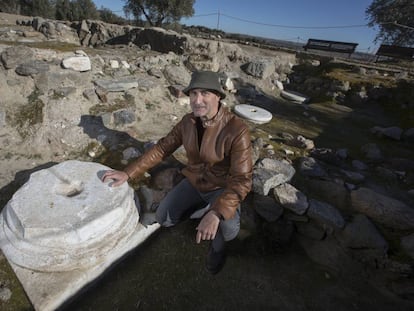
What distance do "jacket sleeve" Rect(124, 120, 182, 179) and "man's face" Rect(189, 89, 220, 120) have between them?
1.59 feet

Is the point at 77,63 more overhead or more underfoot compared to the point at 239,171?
more overhead

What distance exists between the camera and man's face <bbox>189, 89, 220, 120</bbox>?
84.5 inches

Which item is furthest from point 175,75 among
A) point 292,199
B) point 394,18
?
point 394,18

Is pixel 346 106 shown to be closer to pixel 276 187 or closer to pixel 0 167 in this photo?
pixel 276 187

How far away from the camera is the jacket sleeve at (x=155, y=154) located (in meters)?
2.65

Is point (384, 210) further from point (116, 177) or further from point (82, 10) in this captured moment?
point (82, 10)

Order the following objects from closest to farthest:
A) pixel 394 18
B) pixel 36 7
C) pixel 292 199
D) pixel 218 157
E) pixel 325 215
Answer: pixel 218 157
pixel 325 215
pixel 292 199
pixel 394 18
pixel 36 7

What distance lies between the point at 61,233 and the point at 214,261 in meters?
1.60

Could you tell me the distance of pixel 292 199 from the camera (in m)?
3.00

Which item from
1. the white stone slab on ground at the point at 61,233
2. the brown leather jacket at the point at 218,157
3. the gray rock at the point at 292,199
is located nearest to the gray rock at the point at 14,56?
the white stone slab on ground at the point at 61,233

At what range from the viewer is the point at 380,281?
8.98 ft

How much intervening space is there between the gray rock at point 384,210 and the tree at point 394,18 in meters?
17.6

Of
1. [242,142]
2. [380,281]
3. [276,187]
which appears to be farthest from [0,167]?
[380,281]

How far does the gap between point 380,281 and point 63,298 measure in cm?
344
